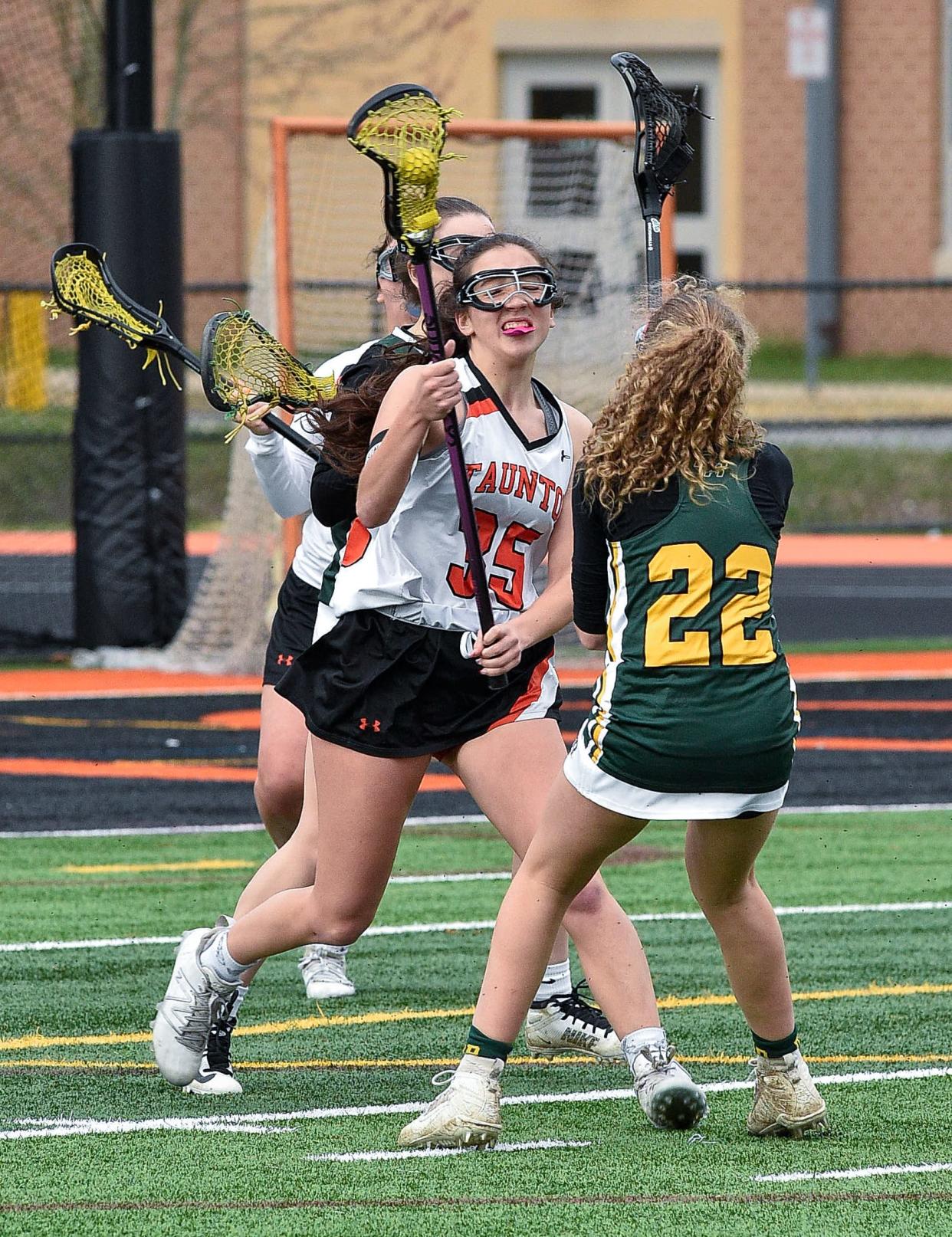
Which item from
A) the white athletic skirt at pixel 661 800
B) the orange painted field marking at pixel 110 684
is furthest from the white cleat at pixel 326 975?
the orange painted field marking at pixel 110 684

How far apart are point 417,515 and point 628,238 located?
9128mm

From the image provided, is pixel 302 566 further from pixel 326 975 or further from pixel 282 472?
pixel 326 975

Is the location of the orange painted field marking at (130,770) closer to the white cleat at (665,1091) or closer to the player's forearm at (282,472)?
the player's forearm at (282,472)

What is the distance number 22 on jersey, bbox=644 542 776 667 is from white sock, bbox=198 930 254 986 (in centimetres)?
134

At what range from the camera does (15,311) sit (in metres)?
16.7

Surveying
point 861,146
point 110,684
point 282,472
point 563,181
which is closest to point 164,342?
point 282,472

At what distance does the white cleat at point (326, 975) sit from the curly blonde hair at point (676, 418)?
226 cm

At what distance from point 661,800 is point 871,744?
20.7 feet

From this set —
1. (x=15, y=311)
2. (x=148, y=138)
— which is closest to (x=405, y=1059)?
(x=148, y=138)

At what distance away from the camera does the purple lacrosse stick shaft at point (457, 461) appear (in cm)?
481

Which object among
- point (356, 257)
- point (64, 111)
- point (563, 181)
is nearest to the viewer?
point (563, 181)

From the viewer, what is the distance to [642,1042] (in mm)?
4852

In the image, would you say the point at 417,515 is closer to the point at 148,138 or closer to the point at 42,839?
the point at 42,839

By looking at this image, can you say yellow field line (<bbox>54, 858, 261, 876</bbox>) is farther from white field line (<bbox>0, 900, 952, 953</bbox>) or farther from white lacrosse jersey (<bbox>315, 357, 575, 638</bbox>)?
white lacrosse jersey (<bbox>315, 357, 575, 638</bbox>)
